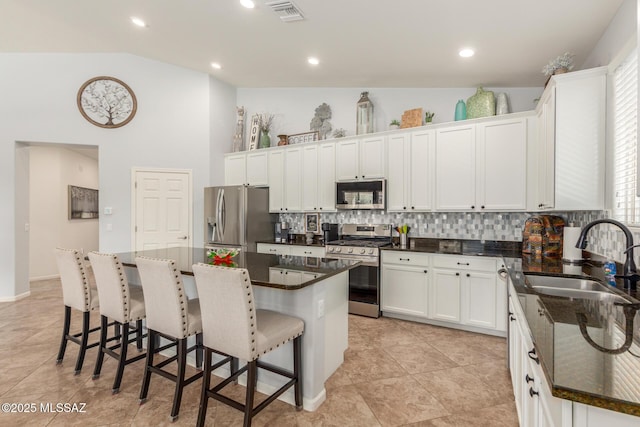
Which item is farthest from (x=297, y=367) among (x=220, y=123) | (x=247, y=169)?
(x=220, y=123)

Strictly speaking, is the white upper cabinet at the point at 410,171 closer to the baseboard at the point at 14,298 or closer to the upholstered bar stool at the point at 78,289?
the upholstered bar stool at the point at 78,289

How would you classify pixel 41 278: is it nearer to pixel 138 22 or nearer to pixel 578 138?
pixel 138 22

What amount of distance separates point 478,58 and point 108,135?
17.4ft

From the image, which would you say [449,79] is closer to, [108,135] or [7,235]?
[108,135]

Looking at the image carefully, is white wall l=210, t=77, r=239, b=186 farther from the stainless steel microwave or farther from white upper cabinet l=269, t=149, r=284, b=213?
the stainless steel microwave

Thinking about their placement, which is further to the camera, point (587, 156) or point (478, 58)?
point (478, 58)

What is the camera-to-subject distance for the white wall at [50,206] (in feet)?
20.5

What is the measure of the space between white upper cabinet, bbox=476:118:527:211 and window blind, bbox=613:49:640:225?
1128mm

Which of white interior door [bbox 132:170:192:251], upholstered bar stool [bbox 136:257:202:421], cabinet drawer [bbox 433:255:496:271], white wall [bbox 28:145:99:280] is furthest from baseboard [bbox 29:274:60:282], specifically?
cabinet drawer [bbox 433:255:496:271]

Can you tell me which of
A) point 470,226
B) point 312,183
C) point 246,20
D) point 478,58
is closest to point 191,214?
point 312,183

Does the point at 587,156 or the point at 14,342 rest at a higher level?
the point at 587,156

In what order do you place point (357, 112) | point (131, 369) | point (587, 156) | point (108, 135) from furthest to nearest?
point (108, 135) < point (357, 112) < point (131, 369) < point (587, 156)

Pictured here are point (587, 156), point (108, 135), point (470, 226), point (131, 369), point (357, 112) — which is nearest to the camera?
point (587, 156)

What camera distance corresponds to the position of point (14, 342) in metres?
3.32
